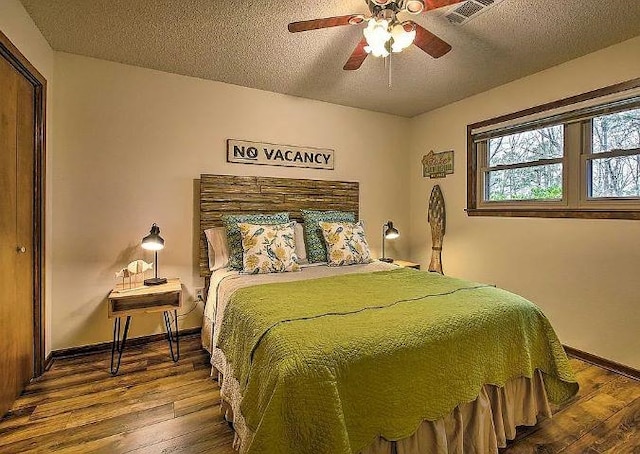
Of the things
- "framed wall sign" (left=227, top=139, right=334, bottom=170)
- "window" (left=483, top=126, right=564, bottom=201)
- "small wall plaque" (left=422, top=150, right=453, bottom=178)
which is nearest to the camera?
"window" (left=483, top=126, right=564, bottom=201)

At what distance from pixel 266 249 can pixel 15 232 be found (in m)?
1.53

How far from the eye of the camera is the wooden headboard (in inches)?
113

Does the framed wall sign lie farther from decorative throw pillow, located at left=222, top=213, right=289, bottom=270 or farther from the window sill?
the window sill

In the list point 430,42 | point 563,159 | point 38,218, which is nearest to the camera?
point 430,42

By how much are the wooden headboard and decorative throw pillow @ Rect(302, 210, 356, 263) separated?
207mm

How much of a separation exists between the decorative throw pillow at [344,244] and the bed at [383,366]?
2.39ft

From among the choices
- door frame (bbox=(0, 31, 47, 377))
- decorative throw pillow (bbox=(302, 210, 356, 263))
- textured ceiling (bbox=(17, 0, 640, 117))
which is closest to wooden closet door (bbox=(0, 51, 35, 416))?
door frame (bbox=(0, 31, 47, 377))

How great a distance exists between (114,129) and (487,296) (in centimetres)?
298

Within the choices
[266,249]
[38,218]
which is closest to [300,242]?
[266,249]

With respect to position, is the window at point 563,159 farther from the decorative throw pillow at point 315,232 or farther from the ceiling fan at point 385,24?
the ceiling fan at point 385,24

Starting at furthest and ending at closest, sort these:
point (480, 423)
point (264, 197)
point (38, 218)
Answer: point (264, 197) < point (38, 218) < point (480, 423)

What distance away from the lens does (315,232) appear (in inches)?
117

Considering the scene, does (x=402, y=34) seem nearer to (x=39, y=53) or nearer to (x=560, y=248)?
(x=560, y=248)

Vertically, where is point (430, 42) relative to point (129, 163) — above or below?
above
